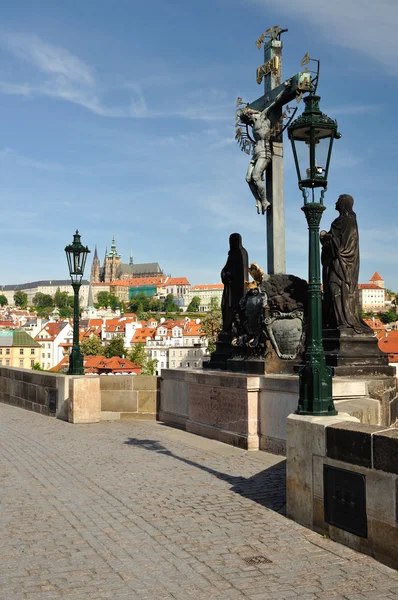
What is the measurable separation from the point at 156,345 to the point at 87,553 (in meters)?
121

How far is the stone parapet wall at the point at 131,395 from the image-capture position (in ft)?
43.4

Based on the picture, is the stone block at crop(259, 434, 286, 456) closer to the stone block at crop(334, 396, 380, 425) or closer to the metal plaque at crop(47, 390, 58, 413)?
the stone block at crop(334, 396, 380, 425)

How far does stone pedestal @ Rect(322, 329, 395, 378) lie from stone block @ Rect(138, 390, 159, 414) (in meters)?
5.03

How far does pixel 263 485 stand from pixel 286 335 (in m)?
3.25

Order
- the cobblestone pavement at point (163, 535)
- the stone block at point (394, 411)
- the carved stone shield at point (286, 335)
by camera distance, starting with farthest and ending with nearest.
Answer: the carved stone shield at point (286, 335), the stone block at point (394, 411), the cobblestone pavement at point (163, 535)

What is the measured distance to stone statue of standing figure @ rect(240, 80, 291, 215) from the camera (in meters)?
11.7

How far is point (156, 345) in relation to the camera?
412ft

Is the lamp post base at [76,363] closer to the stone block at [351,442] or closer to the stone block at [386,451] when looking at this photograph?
the stone block at [351,442]

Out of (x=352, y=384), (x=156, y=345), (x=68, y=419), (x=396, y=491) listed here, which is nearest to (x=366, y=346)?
(x=352, y=384)

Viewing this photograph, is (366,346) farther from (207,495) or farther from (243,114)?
(243,114)

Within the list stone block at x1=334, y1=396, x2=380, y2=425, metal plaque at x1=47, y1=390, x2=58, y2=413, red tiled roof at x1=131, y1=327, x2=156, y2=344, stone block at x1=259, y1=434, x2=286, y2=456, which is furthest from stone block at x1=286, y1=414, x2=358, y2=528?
red tiled roof at x1=131, y1=327, x2=156, y2=344

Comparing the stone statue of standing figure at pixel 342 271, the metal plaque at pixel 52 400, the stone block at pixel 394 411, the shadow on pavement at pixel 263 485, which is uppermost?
the stone statue of standing figure at pixel 342 271

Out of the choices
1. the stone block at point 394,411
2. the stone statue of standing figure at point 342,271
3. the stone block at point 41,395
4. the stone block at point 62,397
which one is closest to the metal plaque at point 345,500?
the stone block at point 394,411

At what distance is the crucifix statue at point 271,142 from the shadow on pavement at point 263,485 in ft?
14.9
